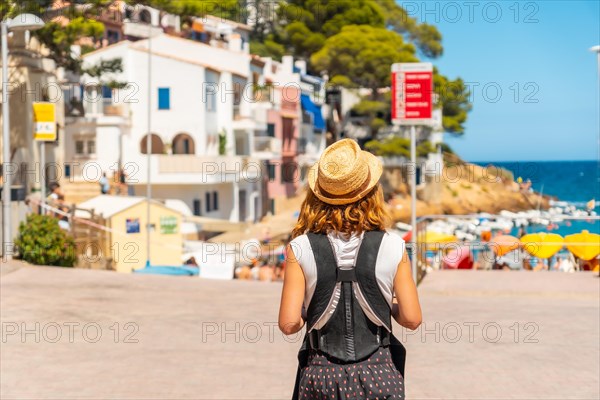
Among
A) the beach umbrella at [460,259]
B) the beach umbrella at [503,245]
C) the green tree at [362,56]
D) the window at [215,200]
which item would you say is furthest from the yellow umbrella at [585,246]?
the green tree at [362,56]

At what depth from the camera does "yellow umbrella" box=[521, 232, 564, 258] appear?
19500 mm

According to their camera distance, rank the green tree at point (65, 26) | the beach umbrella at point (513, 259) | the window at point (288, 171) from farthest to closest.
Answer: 1. the window at point (288, 171)
2. the green tree at point (65, 26)
3. the beach umbrella at point (513, 259)

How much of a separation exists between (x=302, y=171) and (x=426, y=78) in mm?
61069

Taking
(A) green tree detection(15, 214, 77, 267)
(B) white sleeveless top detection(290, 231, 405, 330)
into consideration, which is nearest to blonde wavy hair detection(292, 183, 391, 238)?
(B) white sleeveless top detection(290, 231, 405, 330)

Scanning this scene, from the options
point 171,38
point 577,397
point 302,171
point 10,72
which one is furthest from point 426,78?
point 302,171

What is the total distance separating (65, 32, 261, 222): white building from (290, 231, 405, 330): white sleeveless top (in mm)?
47549

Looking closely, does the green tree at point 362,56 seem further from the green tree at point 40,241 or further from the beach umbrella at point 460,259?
the green tree at point 40,241

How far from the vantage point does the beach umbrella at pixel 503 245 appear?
1945 centimetres

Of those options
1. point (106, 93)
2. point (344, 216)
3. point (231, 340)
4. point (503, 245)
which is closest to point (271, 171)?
point (106, 93)

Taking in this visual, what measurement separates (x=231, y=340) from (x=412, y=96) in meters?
5.50

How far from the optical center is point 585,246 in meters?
18.9

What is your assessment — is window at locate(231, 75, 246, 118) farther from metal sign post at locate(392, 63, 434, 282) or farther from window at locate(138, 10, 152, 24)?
metal sign post at locate(392, 63, 434, 282)

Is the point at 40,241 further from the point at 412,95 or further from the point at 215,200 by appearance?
the point at 215,200

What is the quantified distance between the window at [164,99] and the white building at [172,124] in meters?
0.05
